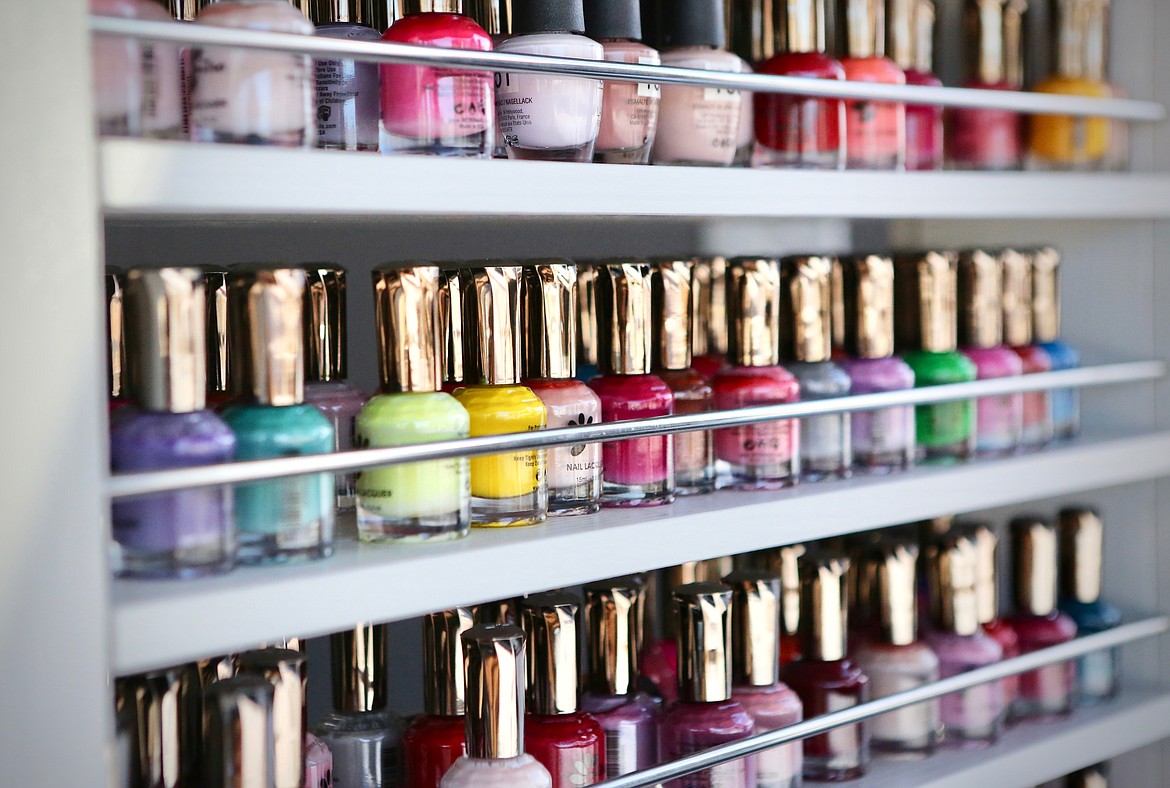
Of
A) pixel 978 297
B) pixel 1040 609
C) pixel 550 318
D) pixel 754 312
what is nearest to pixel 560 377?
pixel 550 318

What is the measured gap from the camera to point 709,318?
77 cm

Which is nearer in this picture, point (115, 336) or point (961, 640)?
point (115, 336)

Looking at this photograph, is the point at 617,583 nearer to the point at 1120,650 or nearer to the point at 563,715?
the point at 563,715

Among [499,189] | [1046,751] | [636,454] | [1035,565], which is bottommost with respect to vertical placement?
[1046,751]

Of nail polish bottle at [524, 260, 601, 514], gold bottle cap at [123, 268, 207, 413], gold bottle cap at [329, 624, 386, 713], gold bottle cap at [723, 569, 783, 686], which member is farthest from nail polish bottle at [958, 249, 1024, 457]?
gold bottle cap at [123, 268, 207, 413]

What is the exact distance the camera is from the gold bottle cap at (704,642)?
668mm

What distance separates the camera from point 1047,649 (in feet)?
2.66

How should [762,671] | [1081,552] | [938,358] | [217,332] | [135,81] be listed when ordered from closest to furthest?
[135,81]
[217,332]
[762,671]
[938,358]
[1081,552]

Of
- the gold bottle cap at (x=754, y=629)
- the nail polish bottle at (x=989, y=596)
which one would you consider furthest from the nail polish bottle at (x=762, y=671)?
the nail polish bottle at (x=989, y=596)

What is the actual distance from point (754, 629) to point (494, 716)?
0.19 meters

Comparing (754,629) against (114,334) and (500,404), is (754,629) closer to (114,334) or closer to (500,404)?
(500,404)

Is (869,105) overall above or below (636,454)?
above

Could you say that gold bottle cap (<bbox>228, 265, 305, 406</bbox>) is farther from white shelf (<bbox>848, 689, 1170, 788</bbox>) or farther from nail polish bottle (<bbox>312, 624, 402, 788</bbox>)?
white shelf (<bbox>848, 689, 1170, 788</bbox>)

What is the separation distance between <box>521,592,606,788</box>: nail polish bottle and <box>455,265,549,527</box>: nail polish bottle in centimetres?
6
